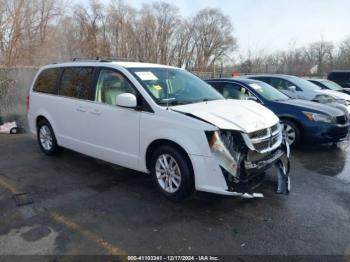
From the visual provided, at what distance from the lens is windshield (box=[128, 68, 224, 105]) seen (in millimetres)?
4305

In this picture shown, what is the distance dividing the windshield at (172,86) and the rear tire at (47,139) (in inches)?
97.2

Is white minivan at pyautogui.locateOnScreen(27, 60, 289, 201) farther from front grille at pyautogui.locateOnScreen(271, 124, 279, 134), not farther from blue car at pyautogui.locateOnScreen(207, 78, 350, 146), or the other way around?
blue car at pyautogui.locateOnScreen(207, 78, 350, 146)

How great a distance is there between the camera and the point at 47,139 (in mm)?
6195

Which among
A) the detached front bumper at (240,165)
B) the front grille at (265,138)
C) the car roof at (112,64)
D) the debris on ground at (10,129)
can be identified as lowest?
the debris on ground at (10,129)

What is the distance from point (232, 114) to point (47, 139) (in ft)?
13.2

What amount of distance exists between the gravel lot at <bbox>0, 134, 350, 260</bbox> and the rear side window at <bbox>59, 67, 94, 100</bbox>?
4.39 feet

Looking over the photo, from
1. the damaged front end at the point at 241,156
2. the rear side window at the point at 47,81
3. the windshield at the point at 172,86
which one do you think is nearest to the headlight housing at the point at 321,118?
the windshield at the point at 172,86

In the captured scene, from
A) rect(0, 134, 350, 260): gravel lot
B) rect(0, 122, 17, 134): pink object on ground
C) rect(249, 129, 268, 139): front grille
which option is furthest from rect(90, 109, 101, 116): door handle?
rect(0, 122, 17, 134): pink object on ground

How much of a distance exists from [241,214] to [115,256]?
161 centimetres

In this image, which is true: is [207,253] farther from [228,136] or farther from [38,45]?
[38,45]

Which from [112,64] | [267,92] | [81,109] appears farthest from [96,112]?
[267,92]

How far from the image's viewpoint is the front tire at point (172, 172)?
379 centimetres

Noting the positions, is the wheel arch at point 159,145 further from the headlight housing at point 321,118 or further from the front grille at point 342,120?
the front grille at point 342,120

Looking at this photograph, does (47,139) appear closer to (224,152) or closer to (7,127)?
(7,127)
